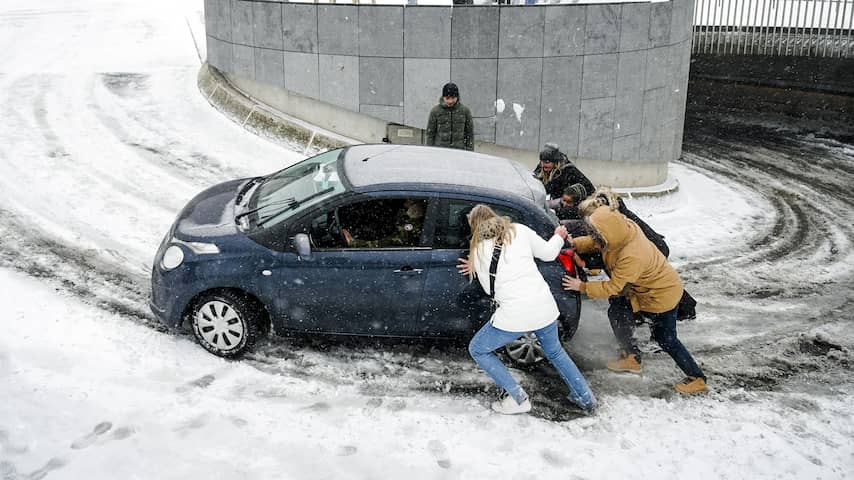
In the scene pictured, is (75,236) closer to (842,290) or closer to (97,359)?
(97,359)

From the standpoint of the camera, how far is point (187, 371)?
6.32 m

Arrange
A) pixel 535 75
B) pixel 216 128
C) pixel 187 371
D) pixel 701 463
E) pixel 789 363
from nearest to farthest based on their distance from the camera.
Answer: pixel 701 463
pixel 187 371
pixel 789 363
pixel 535 75
pixel 216 128

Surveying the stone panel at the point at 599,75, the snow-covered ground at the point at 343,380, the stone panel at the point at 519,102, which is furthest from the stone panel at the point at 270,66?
the stone panel at the point at 599,75

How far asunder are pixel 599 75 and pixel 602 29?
Result: 63 centimetres

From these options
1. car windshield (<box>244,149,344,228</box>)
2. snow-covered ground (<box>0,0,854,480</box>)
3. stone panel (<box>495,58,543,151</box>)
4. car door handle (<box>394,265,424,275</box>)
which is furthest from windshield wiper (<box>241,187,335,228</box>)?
stone panel (<box>495,58,543,151</box>)

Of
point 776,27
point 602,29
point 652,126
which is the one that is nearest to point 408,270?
point 602,29

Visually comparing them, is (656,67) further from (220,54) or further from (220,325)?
(220,325)

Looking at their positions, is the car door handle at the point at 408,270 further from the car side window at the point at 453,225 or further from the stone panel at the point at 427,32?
the stone panel at the point at 427,32

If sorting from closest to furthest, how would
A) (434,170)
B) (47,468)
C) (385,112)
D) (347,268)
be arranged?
(47,468) → (347,268) → (434,170) → (385,112)

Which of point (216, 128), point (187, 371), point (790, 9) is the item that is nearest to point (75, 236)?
point (187, 371)

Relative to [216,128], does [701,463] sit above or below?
below

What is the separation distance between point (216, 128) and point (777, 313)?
8.56 m

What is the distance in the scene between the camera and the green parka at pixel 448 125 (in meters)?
9.38

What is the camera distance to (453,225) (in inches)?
253
